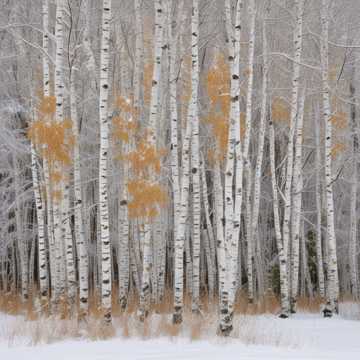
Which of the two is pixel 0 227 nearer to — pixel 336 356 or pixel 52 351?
pixel 52 351

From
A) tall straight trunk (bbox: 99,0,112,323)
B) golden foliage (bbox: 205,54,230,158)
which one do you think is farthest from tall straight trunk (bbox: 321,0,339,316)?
tall straight trunk (bbox: 99,0,112,323)

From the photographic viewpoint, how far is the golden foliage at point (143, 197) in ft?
30.8

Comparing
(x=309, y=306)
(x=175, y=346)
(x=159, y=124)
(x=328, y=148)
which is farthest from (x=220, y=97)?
(x=309, y=306)

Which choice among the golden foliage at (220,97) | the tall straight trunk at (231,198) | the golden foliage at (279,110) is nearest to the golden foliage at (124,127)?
the golden foliage at (220,97)

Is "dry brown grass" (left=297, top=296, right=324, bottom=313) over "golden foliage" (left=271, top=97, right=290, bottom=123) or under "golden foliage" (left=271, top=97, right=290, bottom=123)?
under

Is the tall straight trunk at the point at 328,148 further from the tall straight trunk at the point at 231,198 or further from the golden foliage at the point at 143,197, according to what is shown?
the golden foliage at the point at 143,197

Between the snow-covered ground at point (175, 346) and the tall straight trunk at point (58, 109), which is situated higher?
the tall straight trunk at point (58, 109)

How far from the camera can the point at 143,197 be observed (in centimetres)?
942

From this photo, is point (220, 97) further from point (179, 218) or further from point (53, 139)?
point (53, 139)

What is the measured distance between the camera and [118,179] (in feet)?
48.4

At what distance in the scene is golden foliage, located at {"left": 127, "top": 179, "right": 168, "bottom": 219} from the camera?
9.38 m

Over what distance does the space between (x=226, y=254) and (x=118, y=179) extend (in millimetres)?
5947

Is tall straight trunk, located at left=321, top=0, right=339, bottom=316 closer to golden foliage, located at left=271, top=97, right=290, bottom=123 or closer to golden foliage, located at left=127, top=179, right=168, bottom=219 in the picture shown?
golden foliage, located at left=271, top=97, right=290, bottom=123

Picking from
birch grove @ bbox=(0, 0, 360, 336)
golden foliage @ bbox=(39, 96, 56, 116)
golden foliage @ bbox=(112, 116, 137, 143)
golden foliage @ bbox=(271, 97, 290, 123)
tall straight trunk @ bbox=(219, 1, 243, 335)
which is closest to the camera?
tall straight trunk @ bbox=(219, 1, 243, 335)
